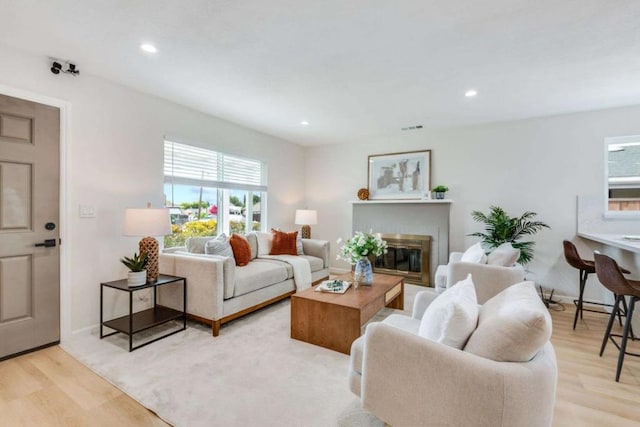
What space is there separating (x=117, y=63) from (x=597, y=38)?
3.82 meters

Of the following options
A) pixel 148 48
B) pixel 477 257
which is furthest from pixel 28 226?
pixel 477 257

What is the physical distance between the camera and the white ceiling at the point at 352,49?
6.18ft

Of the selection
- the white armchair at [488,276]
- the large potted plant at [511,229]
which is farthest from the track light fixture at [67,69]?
the large potted plant at [511,229]

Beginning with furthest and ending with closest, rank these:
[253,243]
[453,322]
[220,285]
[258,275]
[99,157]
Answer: [253,243] → [258,275] → [99,157] → [220,285] → [453,322]

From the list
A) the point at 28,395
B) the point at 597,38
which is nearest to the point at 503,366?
the point at 597,38

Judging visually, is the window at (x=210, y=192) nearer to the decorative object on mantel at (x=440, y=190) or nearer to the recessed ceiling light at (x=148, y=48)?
the recessed ceiling light at (x=148, y=48)

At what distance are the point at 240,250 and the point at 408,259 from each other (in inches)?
109

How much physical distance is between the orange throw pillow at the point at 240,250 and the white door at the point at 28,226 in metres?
1.60

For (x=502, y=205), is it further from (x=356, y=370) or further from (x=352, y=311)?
(x=356, y=370)

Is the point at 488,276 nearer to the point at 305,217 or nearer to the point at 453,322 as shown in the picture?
the point at 453,322

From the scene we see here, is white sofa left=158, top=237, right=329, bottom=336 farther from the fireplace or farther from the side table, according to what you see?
the fireplace

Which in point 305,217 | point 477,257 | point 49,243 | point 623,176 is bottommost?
point 477,257

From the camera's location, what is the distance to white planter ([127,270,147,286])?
8.60 feet

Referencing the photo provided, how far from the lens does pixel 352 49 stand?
7.68ft
